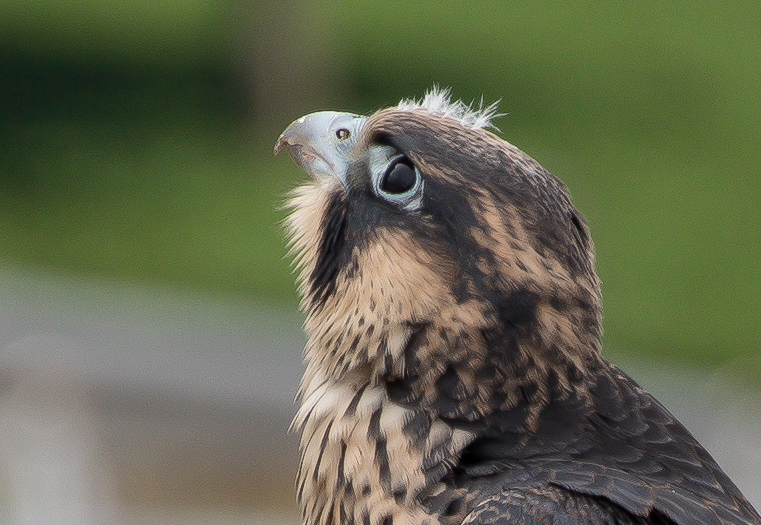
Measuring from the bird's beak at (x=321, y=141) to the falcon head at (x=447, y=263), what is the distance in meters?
0.08

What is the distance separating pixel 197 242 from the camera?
544 inches

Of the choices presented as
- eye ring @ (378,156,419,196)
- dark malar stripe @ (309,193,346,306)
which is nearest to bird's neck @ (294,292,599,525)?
dark malar stripe @ (309,193,346,306)

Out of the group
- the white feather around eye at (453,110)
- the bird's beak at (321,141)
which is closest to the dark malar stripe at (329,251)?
the bird's beak at (321,141)

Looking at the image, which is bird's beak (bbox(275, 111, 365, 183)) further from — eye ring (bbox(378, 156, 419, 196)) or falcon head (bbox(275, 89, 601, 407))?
eye ring (bbox(378, 156, 419, 196))

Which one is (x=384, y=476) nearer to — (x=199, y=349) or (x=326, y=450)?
(x=326, y=450)

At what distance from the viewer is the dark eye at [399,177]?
298 cm

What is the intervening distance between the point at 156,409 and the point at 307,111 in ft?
26.2

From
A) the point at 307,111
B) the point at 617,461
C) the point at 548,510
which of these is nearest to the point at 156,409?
the point at 617,461

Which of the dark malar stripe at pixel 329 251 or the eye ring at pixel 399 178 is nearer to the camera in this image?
the eye ring at pixel 399 178

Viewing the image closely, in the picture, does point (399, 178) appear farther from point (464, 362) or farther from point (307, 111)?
point (307, 111)

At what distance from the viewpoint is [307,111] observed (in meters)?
15.0

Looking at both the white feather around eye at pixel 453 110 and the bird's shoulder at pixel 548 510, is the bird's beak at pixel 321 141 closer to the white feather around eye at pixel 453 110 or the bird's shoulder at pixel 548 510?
the white feather around eye at pixel 453 110

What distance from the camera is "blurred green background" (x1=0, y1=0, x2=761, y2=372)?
44.7 ft

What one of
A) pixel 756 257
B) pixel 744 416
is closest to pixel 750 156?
pixel 756 257
